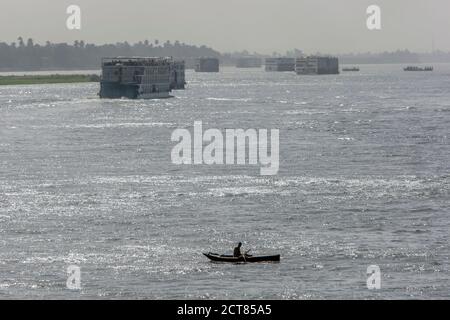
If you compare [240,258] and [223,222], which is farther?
[223,222]

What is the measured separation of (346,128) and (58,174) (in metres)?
71.6

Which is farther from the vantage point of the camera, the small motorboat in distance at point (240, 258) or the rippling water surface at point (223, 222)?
the small motorboat in distance at point (240, 258)

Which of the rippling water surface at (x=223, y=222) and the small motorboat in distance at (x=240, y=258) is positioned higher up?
the small motorboat in distance at (x=240, y=258)

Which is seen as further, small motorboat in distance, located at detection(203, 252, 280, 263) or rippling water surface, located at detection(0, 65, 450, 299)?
small motorboat in distance, located at detection(203, 252, 280, 263)

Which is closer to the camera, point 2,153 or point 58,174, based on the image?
point 58,174

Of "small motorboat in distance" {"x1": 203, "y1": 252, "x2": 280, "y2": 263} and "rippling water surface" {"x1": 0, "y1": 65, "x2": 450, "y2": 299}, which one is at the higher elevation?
"small motorboat in distance" {"x1": 203, "y1": 252, "x2": 280, "y2": 263}

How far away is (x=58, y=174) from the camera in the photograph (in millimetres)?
106438

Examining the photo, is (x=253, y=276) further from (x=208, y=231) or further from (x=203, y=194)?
(x=203, y=194)

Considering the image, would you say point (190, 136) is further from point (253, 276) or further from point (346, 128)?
point (253, 276)

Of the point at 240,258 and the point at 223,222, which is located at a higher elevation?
the point at 240,258
